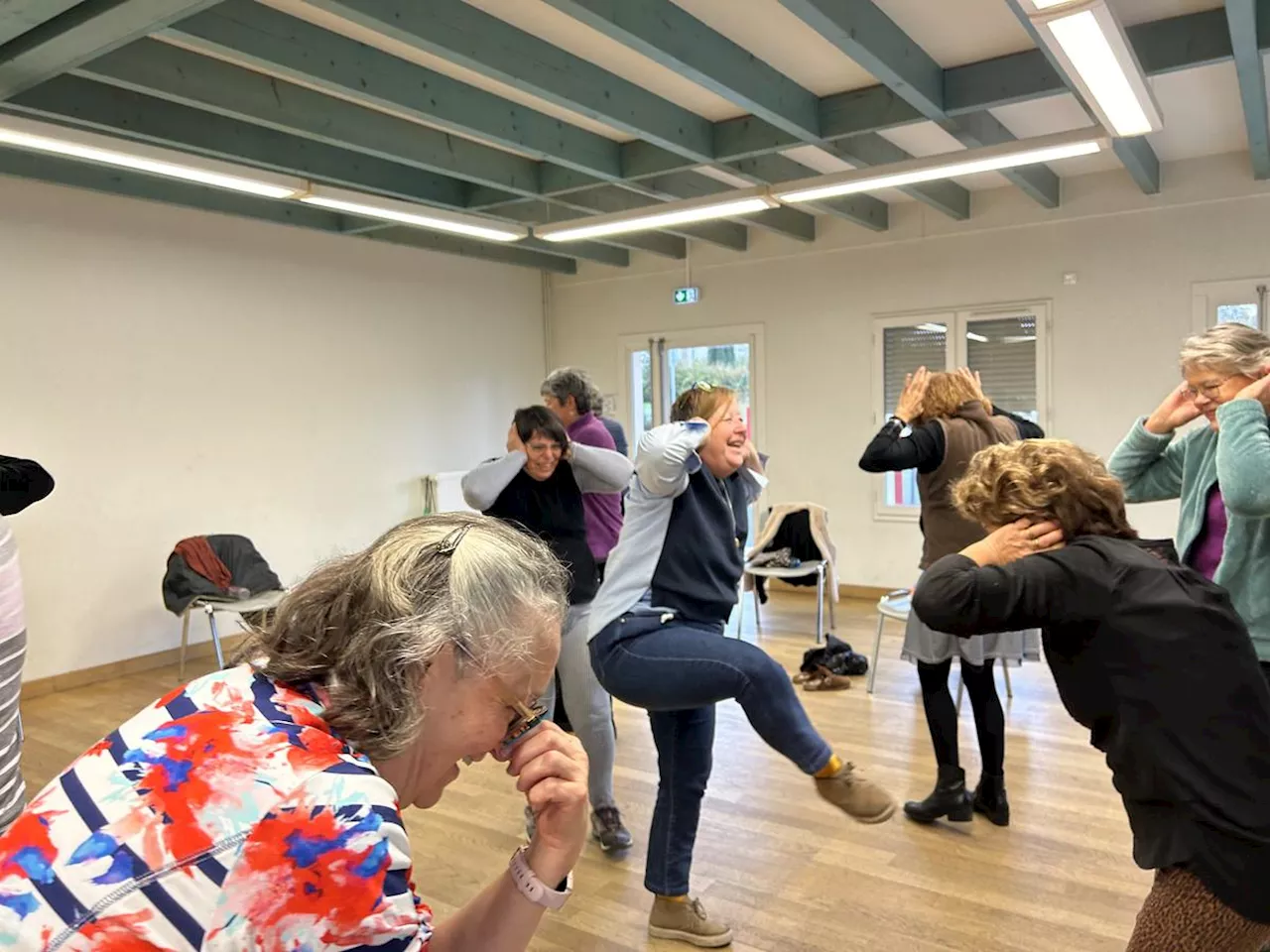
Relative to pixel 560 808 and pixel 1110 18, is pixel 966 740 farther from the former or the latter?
pixel 560 808

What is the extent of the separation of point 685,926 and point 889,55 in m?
3.37

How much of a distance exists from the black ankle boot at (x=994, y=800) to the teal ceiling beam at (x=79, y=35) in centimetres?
360

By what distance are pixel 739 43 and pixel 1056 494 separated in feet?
9.93

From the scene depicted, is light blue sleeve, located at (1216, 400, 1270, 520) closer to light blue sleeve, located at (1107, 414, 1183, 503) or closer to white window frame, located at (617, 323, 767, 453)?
light blue sleeve, located at (1107, 414, 1183, 503)

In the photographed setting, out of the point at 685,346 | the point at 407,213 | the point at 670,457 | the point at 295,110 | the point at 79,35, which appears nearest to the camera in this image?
the point at 670,457

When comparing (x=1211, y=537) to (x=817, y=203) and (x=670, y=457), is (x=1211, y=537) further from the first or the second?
(x=817, y=203)

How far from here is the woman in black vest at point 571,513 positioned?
308cm

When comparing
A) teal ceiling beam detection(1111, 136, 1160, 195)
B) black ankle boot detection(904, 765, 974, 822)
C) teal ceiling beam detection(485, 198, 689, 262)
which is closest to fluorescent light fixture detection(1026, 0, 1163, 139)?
teal ceiling beam detection(1111, 136, 1160, 195)

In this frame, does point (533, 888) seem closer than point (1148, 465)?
Yes

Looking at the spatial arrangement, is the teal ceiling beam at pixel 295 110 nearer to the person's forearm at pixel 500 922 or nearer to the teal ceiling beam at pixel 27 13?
the teal ceiling beam at pixel 27 13

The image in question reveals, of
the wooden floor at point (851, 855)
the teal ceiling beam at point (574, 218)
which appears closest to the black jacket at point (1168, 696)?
the wooden floor at point (851, 855)

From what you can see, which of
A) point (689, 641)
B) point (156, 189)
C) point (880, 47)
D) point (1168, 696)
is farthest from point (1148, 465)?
point (156, 189)

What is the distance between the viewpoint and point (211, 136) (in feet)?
15.7

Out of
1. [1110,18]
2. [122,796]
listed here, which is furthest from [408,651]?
[1110,18]
